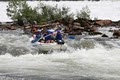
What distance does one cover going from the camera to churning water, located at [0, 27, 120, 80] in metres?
13.7

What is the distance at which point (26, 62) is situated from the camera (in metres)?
16.5

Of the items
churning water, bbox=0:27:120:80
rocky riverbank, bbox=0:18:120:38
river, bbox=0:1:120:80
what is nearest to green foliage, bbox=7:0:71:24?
rocky riverbank, bbox=0:18:120:38

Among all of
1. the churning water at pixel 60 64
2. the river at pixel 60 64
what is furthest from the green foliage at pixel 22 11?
the churning water at pixel 60 64

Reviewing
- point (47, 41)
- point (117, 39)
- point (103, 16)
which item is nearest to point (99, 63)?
point (47, 41)

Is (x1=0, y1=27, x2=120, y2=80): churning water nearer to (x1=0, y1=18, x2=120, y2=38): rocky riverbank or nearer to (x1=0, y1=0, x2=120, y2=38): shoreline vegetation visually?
(x1=0, y1=18, x2=120, y2=38): rocky riverbank

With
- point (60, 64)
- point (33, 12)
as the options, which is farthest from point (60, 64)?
point (33, 12)

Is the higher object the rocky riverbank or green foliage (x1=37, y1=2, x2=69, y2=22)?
green foliage (x1=37, y1=2, x2=69, y2=22)

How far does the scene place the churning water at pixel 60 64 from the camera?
13742mm

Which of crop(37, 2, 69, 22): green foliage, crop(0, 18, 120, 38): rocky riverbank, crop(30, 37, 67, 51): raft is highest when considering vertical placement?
crop(30, 37, 67, 51): raft

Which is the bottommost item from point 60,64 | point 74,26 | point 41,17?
point 74,26

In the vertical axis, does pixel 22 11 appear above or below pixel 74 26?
above

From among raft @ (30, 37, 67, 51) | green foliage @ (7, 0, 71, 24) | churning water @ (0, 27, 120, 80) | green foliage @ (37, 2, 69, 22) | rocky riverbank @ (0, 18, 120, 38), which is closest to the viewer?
churning water @ (0, 27, 120, 80)

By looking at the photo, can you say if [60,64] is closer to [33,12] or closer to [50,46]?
[50,46]

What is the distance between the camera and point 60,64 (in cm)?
1603
